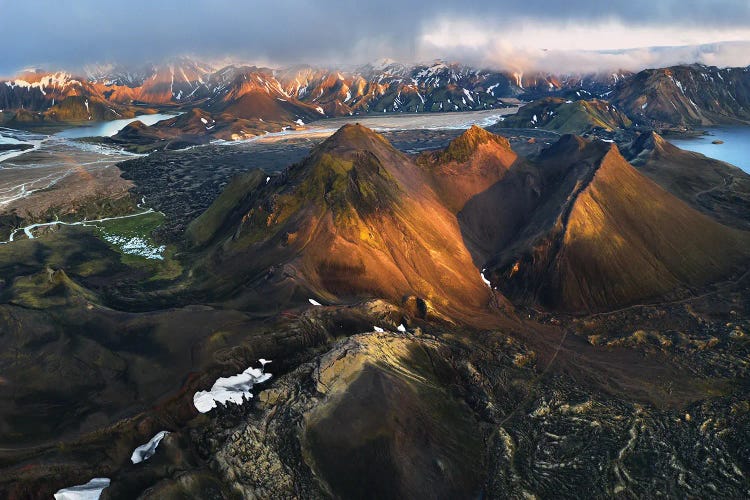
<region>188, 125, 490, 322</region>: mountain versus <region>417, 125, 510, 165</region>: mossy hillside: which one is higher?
<region>417, 125, 510, 165</region>: mossy hillside

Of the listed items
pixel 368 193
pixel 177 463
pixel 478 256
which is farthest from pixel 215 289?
pixel 478 256

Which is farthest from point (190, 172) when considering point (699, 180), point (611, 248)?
point (699, 180)

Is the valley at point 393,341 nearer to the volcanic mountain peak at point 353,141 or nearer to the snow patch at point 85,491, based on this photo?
the snow patch at point 85,491

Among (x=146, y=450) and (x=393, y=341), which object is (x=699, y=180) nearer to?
(x=393, y=341)

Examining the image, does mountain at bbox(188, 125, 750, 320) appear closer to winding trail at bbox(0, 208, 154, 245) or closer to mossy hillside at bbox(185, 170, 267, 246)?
mossy hillside at bbox(185, 170, 267, 246)

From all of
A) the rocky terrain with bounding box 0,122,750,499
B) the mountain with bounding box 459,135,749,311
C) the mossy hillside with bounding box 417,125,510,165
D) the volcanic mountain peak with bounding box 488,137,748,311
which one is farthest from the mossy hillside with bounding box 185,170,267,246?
the volcanic mountain peak with bounding box 488,137,748,311

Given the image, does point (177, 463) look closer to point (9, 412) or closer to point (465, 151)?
point (9, 412)
